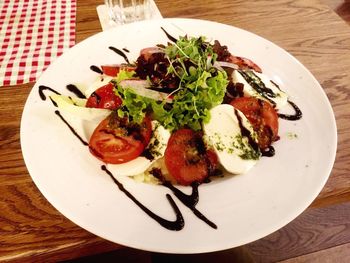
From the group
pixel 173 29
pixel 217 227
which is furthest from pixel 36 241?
pixel 173 29

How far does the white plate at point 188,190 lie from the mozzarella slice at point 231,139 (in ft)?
0.11

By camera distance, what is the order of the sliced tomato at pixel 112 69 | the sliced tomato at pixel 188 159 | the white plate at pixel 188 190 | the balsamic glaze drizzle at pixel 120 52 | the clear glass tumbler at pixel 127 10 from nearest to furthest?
the white plate at pixel 188 190, the sliced tomato at pixel 188 159, the sliced tomato at pixel 112 69, the balsamic glaze drizzle at pixel 120 52, the clear glass tumbler at pixel 127 10

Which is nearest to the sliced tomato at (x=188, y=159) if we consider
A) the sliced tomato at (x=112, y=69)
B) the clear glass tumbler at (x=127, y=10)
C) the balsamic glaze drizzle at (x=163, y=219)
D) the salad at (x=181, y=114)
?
the salad at (x=181, y=114)

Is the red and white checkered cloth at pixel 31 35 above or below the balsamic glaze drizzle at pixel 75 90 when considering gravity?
above

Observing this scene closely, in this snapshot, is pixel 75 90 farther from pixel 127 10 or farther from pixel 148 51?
pixel 127 10

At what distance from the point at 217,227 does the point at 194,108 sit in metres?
0.43

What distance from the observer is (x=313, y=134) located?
1236 mm

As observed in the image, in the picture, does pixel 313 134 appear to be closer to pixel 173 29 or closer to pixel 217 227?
pixel 217 227

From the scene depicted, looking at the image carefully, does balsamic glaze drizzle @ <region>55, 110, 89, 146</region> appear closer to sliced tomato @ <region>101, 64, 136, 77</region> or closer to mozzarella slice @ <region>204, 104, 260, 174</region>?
sliced tomato @ <region>101, 64, 136, 77</region>

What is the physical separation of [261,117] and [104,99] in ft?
1.82

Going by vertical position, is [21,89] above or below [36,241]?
above

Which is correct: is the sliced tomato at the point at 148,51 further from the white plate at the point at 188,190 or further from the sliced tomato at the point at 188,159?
the sliced tomato at the point at 188,159

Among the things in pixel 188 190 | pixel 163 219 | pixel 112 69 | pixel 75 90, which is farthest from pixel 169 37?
pixel 163 219

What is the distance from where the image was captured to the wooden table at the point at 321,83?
105 centimetres
